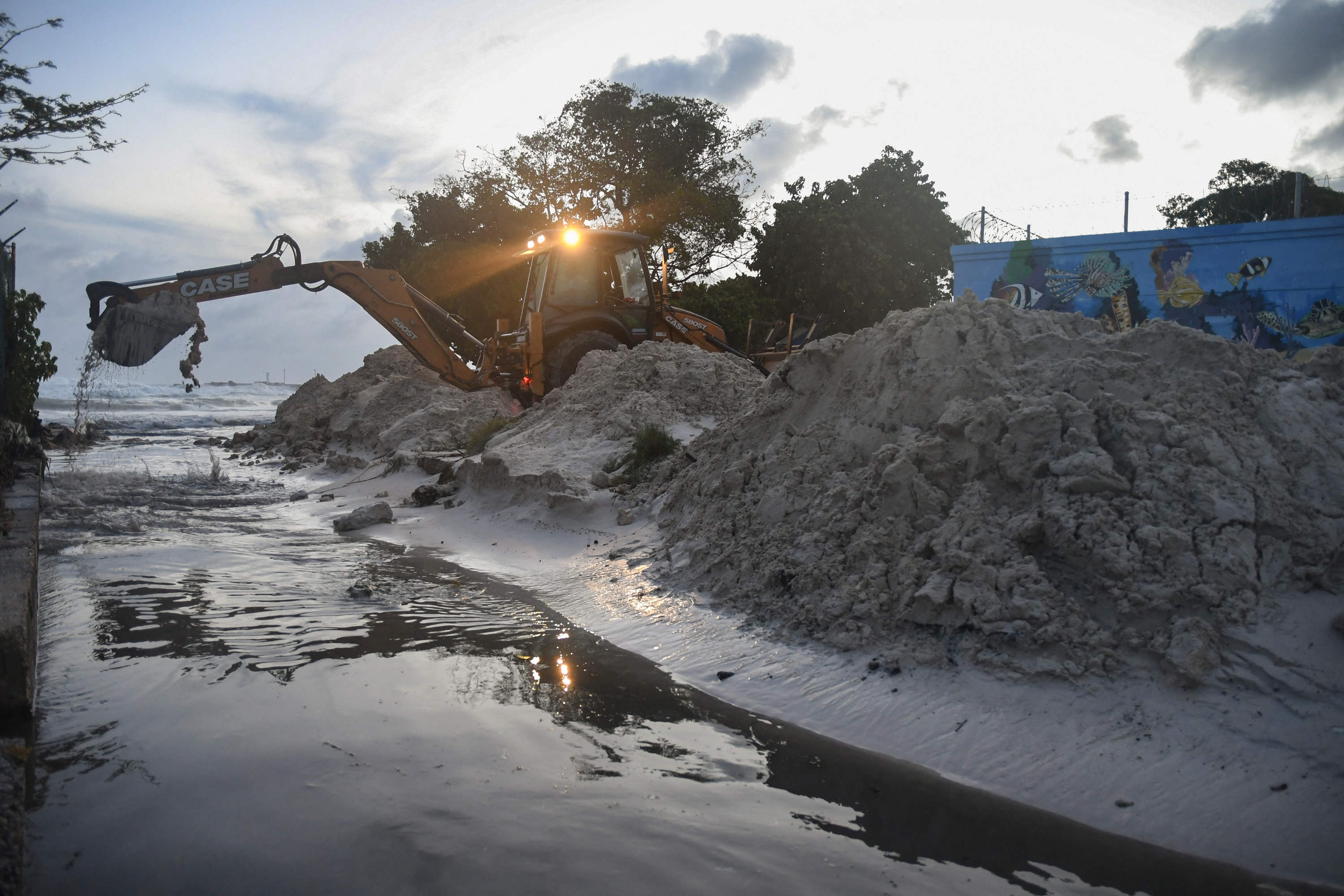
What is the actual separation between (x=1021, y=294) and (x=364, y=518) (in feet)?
43.3

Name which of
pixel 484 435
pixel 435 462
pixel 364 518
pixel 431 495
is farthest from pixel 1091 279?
pixel 364 518

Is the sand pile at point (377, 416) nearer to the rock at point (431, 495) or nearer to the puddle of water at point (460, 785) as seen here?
the rock at point (431, 495)

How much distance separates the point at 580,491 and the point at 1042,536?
4844mm

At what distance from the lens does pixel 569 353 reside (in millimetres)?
13523

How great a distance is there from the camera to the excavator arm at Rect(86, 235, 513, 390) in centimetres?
1093

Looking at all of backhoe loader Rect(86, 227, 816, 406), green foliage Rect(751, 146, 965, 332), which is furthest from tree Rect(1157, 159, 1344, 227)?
backhoe loader Rect(86, 227, 816, 406)

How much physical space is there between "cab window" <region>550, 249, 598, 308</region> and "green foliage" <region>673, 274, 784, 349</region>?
9.84 metres

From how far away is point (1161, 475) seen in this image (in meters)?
4.45

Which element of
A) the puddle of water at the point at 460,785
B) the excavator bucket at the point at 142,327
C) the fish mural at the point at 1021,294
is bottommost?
the puddle of water at the point at 460,785

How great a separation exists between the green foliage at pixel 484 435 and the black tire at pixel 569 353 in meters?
1.08

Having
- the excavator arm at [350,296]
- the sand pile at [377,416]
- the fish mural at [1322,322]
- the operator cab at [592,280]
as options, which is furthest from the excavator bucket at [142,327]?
the fish mural at [1322,322]

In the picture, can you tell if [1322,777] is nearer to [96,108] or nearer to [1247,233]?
[96,108]

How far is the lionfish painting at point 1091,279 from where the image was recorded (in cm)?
1562

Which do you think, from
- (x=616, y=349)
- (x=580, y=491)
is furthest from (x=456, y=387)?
(x=580, y=491)
